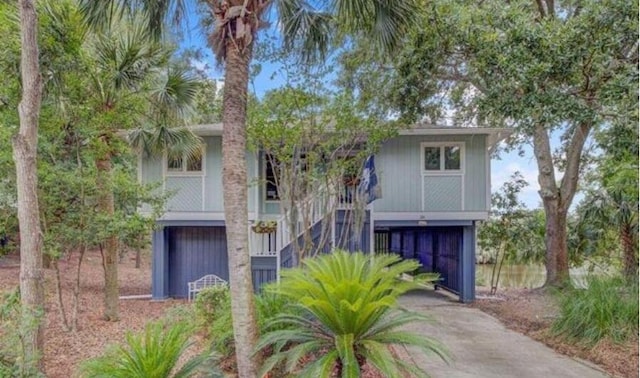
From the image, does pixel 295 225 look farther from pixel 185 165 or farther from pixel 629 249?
pixel 629 249

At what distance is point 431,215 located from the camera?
12164mm

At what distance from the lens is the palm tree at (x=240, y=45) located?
16.7ft

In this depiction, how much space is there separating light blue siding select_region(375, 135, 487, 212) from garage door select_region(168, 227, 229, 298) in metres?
4.83

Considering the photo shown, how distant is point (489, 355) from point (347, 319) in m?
3.54

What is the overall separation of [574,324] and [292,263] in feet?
18.3

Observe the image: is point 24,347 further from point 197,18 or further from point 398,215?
point 398,215

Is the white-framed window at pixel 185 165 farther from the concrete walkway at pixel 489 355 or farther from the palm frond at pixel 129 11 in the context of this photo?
the concrete walkway at pixel 489 355

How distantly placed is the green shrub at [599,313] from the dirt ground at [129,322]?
202 mm

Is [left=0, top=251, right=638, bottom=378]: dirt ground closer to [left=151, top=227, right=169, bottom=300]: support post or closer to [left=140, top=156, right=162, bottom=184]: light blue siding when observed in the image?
[left=151, top=227, right=169, bottom=300]: support post

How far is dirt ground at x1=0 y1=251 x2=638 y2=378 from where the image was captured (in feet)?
21.6

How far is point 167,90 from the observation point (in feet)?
33.2

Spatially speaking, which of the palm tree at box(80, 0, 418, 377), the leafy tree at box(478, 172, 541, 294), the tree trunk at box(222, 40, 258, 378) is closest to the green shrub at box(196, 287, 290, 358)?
the tree trunk at box(222, 40, 258, 378)

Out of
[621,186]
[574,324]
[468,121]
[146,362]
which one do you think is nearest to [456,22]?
[621,186]

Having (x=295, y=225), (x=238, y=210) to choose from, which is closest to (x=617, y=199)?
(x=295, y=225)
